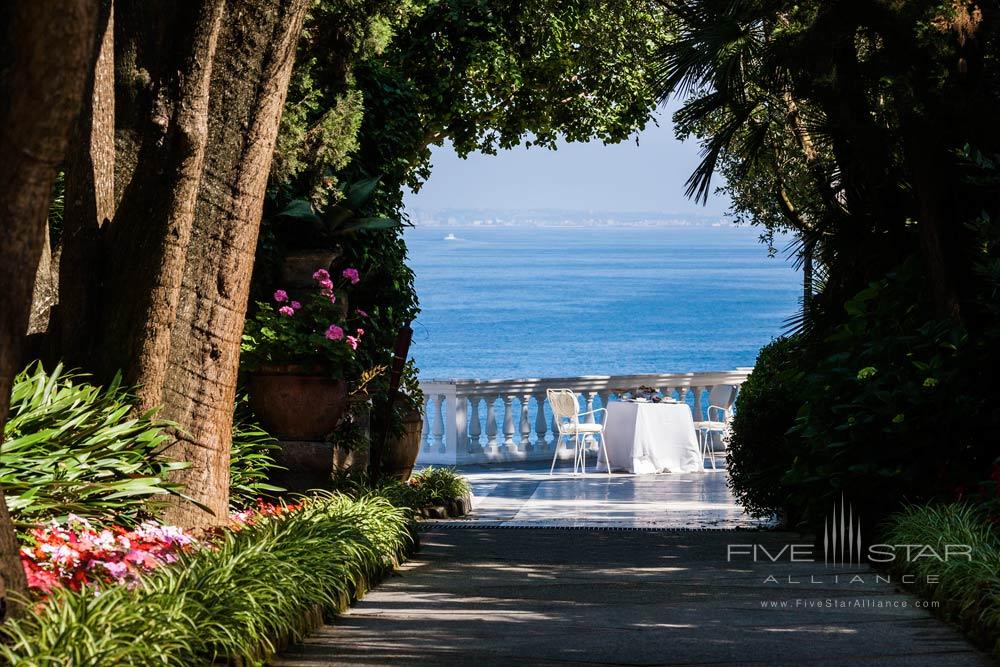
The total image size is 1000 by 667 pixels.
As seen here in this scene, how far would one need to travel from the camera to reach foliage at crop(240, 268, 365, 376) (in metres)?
8.56

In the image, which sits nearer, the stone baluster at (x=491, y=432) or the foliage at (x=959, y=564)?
the foliage at (x=959, y=564)

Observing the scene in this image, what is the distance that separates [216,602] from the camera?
3.95m

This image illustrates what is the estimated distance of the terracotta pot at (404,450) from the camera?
992 centimetres

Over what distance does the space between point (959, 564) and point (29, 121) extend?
3.81m

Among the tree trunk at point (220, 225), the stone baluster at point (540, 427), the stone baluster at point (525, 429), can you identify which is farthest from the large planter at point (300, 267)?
the stone baluster at point (540, 427)

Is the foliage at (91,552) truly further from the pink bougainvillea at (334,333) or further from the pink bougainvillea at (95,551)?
the pink bougainvillea at (334,333)

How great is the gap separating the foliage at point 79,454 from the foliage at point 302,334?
2.50 meters

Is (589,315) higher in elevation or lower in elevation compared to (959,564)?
higher

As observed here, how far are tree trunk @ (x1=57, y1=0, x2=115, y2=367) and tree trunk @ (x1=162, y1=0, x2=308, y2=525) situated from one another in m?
0.55

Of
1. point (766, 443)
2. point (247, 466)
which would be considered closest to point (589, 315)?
point (766, 443)

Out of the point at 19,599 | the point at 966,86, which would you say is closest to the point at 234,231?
the point at 19,599

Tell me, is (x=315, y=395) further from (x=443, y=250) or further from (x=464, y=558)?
(x=443, y=250)

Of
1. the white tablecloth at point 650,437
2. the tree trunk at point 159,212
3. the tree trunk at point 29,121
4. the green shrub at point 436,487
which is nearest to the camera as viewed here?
the tree trunk at point 29,121
